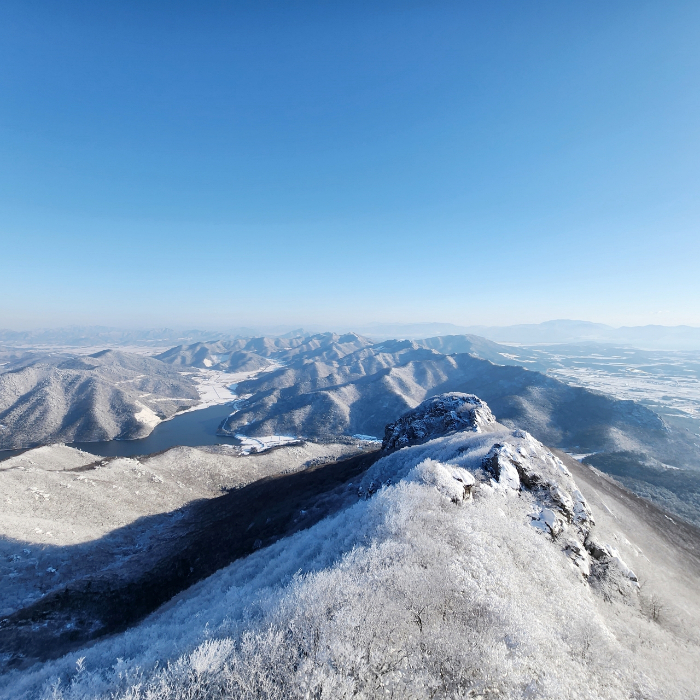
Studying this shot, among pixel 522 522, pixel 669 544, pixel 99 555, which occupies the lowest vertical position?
pixel 99 555

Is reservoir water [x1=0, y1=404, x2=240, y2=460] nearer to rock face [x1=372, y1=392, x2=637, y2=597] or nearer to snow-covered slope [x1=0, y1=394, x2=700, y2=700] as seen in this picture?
snow-covered slope [x1=0, y1=394, x2=700, y2=700]

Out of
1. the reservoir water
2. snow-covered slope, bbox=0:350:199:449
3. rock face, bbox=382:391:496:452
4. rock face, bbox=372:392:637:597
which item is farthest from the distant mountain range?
rock face, bbox=372:392:637:597

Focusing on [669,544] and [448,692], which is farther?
[669,544]

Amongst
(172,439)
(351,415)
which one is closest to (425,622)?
(351,415)

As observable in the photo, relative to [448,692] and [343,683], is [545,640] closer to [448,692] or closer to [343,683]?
[448,692]

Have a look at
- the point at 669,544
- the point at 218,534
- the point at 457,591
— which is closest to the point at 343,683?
the point at 457,591

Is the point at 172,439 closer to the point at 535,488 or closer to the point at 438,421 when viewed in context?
the point at 438,421

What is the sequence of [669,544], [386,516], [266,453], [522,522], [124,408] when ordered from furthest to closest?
[124,408], [266,453], [669,544], [522,522], [386,516]
